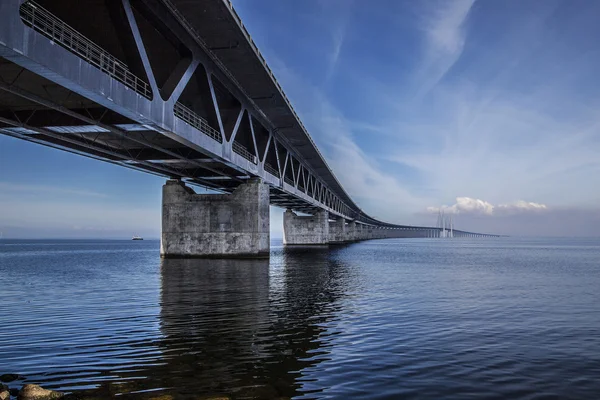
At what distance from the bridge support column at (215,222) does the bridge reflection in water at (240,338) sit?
17.2 m

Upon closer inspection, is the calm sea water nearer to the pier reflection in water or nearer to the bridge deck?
the pier reflection in water

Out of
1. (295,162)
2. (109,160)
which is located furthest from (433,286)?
(295,162)

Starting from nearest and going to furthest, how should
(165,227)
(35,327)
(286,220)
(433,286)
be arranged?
(35,327) < (433,286) < (165,227) < (286,220)

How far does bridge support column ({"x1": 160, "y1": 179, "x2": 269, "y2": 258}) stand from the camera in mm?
38781

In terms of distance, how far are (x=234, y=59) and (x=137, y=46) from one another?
9.45 meters

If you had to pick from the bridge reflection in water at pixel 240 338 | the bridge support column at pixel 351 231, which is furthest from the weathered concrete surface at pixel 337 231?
the bridge reflection in water at pixel 240 338

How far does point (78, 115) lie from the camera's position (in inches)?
735

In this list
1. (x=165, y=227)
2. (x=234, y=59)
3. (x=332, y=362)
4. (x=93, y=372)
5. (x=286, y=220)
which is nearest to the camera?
(x=93, y=372)

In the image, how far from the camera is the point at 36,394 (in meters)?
6.30

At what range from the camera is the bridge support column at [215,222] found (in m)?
38.8

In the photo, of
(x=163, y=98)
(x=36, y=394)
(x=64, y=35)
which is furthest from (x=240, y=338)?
(x=163, y=98)

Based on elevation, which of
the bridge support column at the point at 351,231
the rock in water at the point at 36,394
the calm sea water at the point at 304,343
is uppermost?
the bridge support column at the point at 351,231

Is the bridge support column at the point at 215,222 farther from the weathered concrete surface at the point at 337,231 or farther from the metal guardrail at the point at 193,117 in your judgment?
the weathered concrete surface at the point at 337,231

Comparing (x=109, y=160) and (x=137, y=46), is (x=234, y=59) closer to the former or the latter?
(x=137, y=46)
